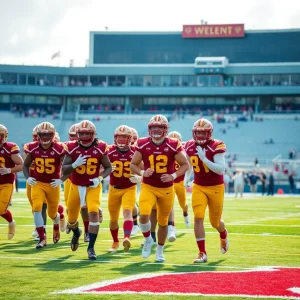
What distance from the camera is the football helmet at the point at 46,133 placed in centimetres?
1222

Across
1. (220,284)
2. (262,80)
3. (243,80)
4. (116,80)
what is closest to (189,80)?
(243,80)

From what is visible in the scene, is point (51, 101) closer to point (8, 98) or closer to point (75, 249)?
point (8, 98)

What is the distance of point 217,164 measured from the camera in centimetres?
1085

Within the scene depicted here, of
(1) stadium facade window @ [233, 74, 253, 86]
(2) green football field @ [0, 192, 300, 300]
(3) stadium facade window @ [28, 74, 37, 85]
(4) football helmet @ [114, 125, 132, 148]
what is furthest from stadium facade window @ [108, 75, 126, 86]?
(4) football helmet @ [114, 125, 132, 148]

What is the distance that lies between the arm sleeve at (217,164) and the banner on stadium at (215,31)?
59.5m

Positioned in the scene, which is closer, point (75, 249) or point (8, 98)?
point (75, 249)

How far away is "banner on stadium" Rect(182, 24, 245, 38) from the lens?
2721 inches

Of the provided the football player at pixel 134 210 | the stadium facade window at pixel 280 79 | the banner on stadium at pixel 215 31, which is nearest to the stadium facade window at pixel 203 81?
the banner on stadium at pixel 215 31

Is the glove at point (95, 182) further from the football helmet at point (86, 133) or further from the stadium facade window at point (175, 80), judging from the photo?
the stadium facade window at point (175, 80)

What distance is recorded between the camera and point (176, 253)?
11.7 m

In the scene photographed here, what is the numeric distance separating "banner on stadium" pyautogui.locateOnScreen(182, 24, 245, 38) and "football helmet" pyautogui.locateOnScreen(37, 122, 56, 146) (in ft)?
192

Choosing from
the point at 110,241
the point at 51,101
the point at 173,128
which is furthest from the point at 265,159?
the point at 110,241

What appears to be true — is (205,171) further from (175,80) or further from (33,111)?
(175,80)

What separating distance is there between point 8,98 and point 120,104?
10.2 meters
